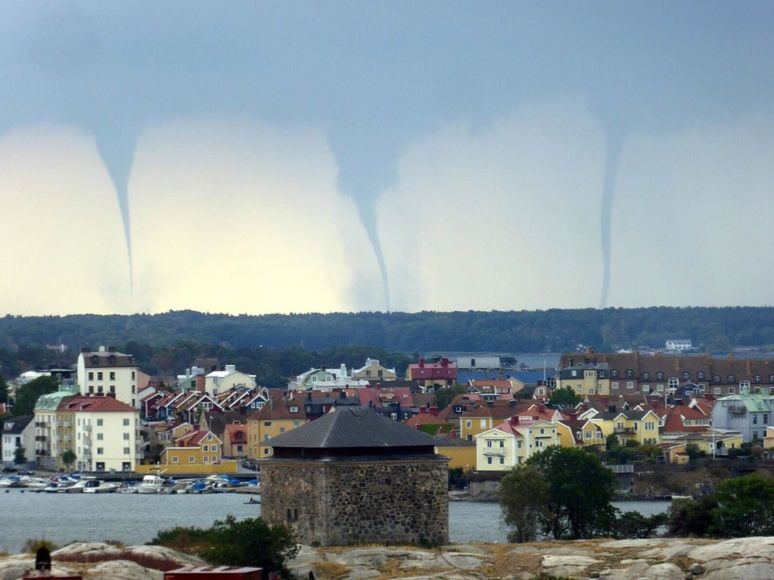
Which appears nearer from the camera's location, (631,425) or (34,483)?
(34,483)

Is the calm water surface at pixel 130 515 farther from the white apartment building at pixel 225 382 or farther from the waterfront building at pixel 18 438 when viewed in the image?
the white apartment building at pixel 225 382

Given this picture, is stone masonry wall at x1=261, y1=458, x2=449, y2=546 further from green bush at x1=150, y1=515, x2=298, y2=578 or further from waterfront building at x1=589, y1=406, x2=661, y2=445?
waterfront building at x1=589, y1=406, x2=661, y2=445

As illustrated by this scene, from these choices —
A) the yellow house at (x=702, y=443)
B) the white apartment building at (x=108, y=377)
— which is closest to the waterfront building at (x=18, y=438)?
the white apartment building at (x=108, y=377)

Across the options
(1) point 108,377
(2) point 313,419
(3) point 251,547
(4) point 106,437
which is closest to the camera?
(3) point 251,547

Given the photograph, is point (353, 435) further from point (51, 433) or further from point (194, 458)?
point (51, 433)

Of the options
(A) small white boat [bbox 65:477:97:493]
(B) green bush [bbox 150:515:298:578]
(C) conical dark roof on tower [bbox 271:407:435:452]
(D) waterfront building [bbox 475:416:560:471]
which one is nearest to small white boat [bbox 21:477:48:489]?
(A) small white boat [bbox 65:477:97:493]

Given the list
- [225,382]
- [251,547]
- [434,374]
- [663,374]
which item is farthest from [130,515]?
[663,374]

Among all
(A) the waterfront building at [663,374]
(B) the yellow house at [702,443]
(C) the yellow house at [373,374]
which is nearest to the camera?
(B) the yellow house at [702,443]
